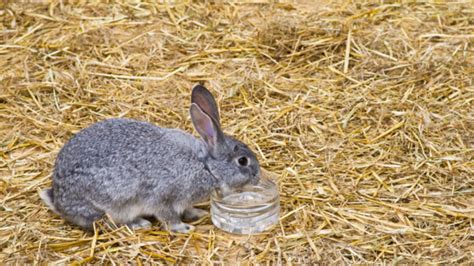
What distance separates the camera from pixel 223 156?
523cm

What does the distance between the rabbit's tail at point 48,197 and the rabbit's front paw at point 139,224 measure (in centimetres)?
48

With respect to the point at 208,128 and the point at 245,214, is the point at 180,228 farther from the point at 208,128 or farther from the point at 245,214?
the point at 208,128

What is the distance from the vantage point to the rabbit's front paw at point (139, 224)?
16.8 feet

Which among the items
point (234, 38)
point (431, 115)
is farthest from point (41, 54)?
point (431, 115)

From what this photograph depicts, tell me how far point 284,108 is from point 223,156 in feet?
4.75

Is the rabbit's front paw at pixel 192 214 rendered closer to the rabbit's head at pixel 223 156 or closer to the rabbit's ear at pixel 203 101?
the rabbit's head at pixel 223 156

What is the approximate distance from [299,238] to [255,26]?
10.8 feet

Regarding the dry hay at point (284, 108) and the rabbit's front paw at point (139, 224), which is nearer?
the dry hay at point (284, 108)

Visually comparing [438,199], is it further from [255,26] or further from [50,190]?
[255,26]

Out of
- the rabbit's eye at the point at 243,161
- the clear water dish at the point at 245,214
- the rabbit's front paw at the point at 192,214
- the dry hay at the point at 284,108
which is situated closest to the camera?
the dry hay at the point at 284,108

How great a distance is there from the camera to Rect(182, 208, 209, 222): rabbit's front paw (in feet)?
17.5

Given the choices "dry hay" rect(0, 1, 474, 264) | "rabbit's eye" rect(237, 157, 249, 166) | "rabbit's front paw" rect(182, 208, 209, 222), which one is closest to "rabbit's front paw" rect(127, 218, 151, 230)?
"dry hay" rect(0, 1, 474, 264)

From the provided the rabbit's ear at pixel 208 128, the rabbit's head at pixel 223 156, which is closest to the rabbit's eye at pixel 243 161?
the rabbit's head at pixel 223 156

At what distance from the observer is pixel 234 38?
7648 millimetres
